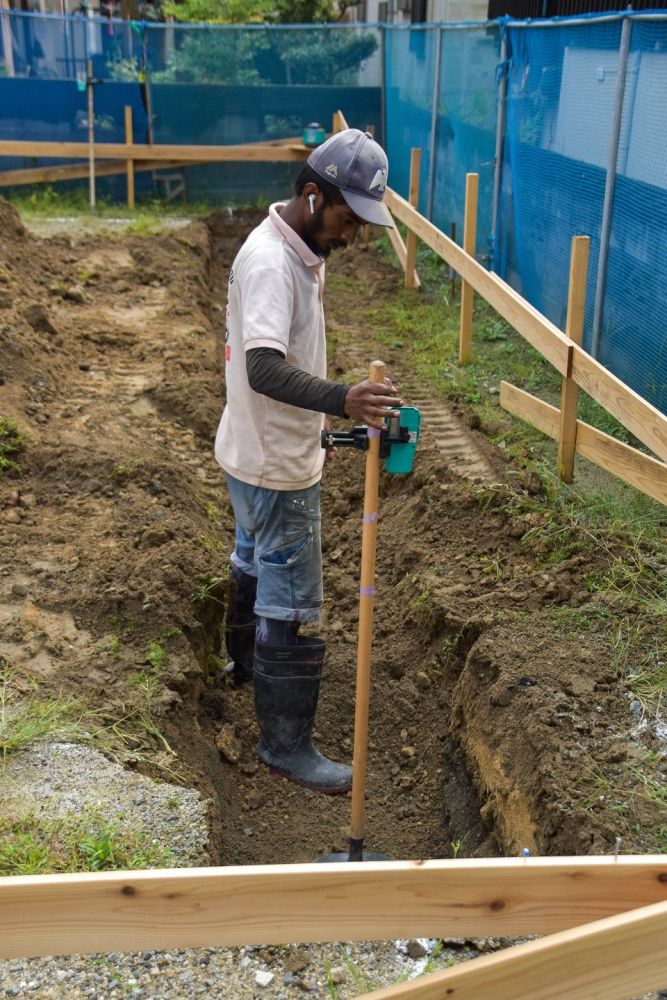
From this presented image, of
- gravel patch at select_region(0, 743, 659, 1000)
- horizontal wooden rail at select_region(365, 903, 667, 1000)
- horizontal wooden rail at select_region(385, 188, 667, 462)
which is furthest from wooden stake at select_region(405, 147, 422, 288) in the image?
horizontal wooden rail at select_region(365, 903, 667, 1000)

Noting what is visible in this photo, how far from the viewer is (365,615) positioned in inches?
138

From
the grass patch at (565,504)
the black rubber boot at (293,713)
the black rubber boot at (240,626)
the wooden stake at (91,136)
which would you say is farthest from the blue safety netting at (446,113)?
the black rubber boot at (293,713)

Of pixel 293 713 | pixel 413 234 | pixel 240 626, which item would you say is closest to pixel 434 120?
pixel 413 234

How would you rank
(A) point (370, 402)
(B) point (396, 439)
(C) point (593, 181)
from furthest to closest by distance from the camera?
(C) point (593, 181), (B) point (396, 439), (A) point (370, 402)

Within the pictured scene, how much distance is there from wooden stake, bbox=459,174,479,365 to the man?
4228mm

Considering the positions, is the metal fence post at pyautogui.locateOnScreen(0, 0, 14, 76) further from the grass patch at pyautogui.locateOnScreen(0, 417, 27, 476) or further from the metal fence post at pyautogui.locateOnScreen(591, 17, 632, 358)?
the metal fence post at pyautogui.locateOnScreen(591, 17, 632, 358)

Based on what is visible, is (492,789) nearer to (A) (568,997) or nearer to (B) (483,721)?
(B) (483,721)

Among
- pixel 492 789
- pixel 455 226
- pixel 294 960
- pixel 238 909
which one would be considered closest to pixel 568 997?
pixel 238 909

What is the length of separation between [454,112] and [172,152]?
203 inches

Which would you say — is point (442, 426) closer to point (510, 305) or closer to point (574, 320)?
point (510, 305)

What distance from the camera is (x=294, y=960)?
287 centimetres

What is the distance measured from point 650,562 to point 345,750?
167cm

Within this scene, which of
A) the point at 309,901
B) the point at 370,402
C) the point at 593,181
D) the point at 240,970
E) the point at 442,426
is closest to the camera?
the point at 309,901

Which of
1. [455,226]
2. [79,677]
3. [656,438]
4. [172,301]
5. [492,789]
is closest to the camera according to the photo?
[492,789]
